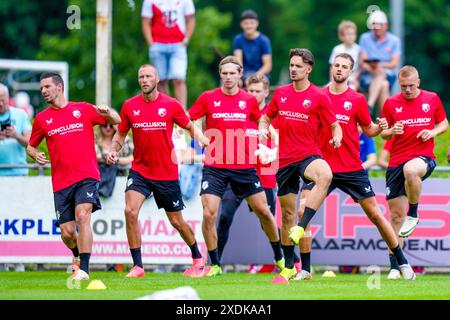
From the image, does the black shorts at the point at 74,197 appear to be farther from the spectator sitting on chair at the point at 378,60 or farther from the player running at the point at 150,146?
the spectator sitting on chair at the point at 378,60

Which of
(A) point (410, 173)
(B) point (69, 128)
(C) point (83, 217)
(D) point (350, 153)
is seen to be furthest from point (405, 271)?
(B) point (69, 128)

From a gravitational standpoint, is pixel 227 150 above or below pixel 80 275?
above

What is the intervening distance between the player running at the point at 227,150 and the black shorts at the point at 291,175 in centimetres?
116

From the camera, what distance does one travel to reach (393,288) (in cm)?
1603

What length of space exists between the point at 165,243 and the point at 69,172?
144 inches

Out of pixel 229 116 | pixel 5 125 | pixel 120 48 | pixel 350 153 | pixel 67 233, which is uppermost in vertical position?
pixel 120 48

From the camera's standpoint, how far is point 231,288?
623 inches

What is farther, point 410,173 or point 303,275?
point 410,173

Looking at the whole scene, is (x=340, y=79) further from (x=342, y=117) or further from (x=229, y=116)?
(x=229, y=116)

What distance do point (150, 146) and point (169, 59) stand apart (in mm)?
5076

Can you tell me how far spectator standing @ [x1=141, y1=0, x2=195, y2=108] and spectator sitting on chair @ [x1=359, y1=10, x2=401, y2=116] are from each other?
342cm

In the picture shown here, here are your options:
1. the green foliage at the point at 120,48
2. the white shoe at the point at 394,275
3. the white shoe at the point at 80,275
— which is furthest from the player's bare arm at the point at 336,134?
the green foliage at the point at 120,48

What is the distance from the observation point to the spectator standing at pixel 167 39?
22.4 metres

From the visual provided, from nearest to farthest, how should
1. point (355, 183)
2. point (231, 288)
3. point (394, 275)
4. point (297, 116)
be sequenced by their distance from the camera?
point (231, 288), point (297, 116), point (355, 183), point (394, 275)
